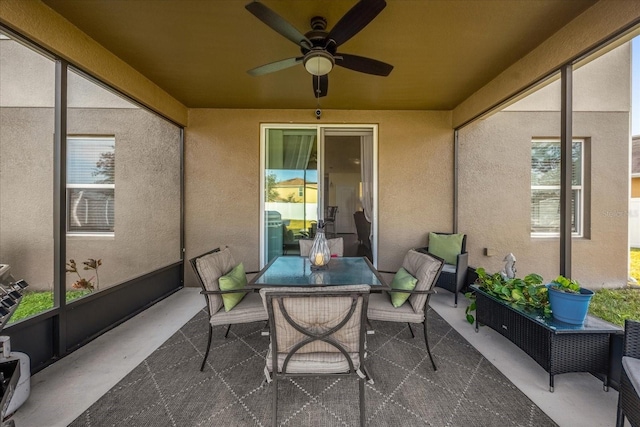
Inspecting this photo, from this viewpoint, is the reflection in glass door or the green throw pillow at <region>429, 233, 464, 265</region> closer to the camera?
the green throw pillow at <region>429, 233, 464, 265</region>

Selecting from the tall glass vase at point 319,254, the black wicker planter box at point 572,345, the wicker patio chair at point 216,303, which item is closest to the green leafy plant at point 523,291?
the black wicker planter box at point 572,345

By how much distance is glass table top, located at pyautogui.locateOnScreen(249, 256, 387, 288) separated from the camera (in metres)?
1.99

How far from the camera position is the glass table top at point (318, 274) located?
199 cm

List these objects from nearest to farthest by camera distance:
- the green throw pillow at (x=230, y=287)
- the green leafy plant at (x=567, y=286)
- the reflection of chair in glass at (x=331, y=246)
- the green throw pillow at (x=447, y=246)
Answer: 1. the green leafy plant at (x=567, y=286)
2. the green throw pillow at (x=230, y=287)
3. the reflection of chair in glass at (x=331, y=246)
4. the green throw pillow at (x=447, y=246)

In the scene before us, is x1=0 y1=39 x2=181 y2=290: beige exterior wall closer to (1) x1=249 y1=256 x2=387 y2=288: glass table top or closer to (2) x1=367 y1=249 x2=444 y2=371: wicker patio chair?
(1) x1=249 y1=256 x2=387 y2=288: glass table top

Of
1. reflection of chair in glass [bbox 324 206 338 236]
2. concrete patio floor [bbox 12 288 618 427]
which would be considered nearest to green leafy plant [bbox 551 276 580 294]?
concrete patio floor [bbox 12 288 618 427]

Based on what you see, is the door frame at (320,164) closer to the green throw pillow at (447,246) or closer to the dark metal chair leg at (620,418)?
the green throw pillow at (447,246)

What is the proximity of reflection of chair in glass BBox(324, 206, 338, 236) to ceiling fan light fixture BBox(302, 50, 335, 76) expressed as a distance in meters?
2.52

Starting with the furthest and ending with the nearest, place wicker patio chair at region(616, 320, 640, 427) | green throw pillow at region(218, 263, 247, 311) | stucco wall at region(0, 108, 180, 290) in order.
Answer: stucco wall at region(0, 108, 180, 290) < green throw pillow at region(218, 263, 247, 311) < wicker patio chair at region(616, 320, 640, 427)

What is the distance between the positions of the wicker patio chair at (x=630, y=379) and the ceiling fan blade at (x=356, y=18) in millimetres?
2276

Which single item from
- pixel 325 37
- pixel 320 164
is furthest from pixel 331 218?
pixel 325 37

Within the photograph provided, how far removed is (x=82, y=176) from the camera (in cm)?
345

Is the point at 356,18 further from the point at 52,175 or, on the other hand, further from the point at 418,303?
the point at 52,175

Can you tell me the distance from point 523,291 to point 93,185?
5.21 metres
